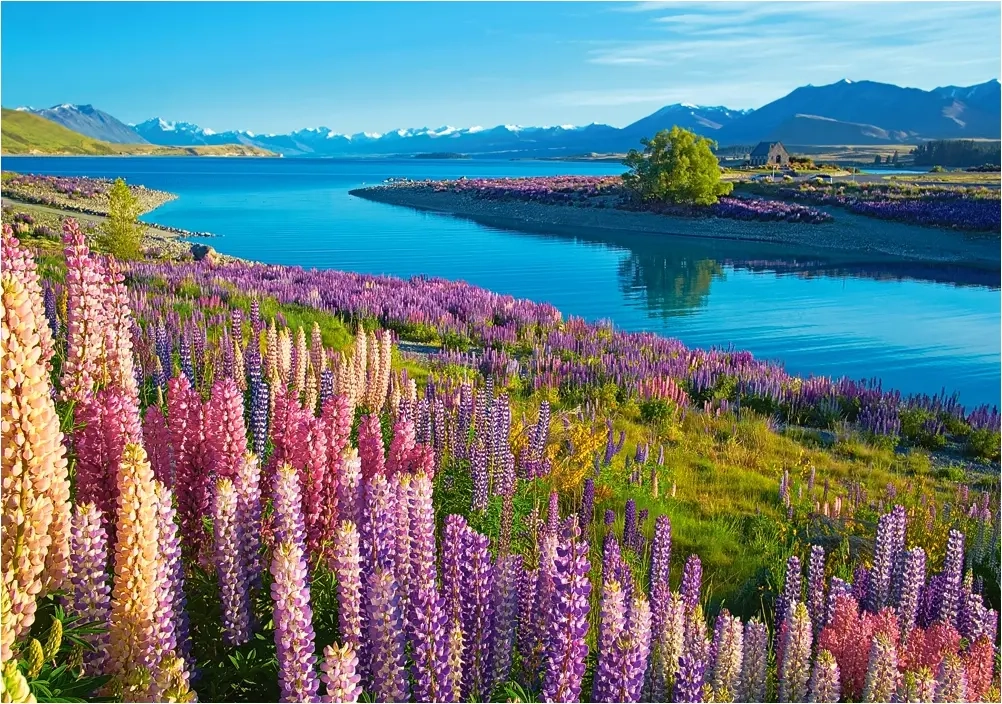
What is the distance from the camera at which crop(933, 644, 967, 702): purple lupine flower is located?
10.7 ft

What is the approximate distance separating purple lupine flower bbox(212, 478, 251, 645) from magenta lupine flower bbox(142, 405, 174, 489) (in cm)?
91

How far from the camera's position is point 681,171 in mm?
59562

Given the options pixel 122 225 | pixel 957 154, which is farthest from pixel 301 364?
pixel 957 154

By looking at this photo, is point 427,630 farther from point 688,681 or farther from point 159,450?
point 159,450

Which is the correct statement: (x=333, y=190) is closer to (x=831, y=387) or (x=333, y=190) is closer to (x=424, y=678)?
(x=831, y=387)

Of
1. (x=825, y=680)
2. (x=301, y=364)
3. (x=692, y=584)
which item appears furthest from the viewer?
(x=301, y=364)

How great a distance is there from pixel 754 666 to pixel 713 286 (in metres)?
32.6

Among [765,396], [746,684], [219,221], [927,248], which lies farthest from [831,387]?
[219,221]

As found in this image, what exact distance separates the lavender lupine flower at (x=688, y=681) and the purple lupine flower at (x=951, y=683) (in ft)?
3.16

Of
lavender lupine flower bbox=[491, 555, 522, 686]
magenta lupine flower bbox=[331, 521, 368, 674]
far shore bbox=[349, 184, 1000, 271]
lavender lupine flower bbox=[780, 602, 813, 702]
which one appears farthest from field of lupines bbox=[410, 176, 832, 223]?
magenta lupine flower bbox=[331, 521, 368, 674]

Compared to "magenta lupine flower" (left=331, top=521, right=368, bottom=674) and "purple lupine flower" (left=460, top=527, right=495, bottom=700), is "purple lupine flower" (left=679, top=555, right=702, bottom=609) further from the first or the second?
"magenta lupine flower" (left=331, top=521, right=368, bottom=674)

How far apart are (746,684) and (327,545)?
1.84 meters

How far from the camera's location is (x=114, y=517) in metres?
3.28

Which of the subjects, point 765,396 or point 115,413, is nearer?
point 115,413
